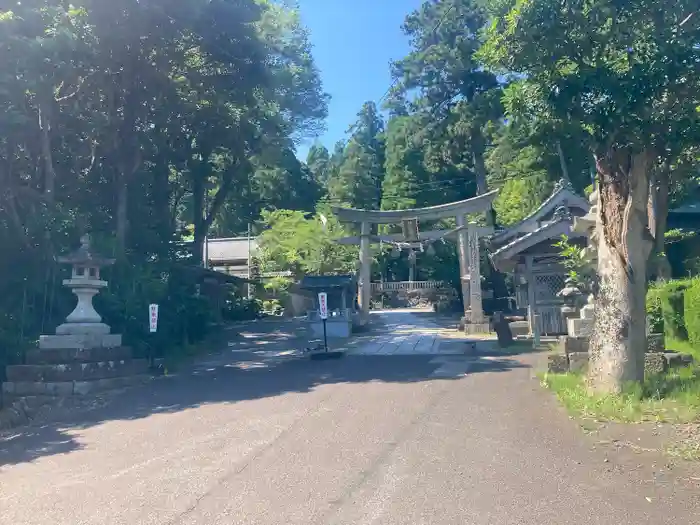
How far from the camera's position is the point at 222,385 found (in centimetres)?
1249

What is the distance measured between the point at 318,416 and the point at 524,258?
13.0 meters

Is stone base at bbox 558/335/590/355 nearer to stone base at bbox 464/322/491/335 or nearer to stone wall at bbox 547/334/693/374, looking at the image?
stone wall at bbox 547/334/693/374

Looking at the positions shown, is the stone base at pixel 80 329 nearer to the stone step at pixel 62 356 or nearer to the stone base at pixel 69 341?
the stone base at pixel 69 341

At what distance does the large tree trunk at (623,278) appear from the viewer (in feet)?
29.0

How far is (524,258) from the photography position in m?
20.3

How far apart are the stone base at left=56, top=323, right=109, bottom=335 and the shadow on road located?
169 centimetres

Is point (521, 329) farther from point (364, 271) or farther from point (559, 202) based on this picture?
point (364, 271)

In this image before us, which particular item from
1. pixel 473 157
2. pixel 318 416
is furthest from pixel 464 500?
pixel 473 157

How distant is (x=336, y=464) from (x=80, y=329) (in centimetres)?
900

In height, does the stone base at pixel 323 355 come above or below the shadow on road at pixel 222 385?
above

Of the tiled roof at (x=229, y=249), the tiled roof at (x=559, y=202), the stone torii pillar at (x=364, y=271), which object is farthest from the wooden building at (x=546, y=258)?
the tiled roof at (x=229, y=249)

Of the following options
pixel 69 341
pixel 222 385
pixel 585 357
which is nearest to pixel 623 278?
pixel 585 357

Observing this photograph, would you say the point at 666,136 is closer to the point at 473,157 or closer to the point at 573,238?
the point at 573,238

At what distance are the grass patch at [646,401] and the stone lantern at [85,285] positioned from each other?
977 cm
